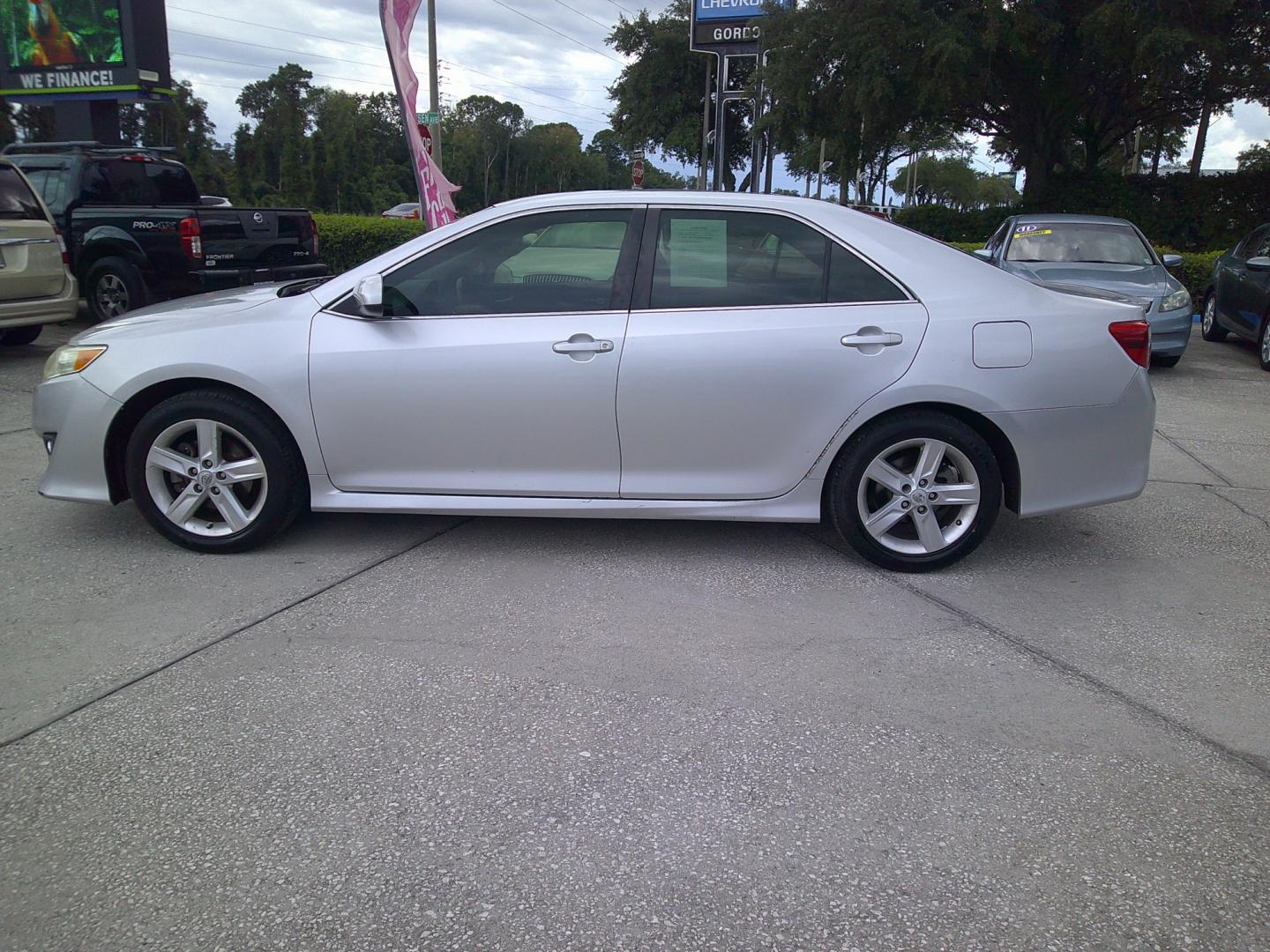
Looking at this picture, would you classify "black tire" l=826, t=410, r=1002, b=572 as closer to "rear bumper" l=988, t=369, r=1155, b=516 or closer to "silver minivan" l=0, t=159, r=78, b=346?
"rear bumper" l=988, t=369, r=1155, b=516

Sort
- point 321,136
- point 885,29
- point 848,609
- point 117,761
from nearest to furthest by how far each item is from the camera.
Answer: point 117,761, point 848,609, point 885,29, point 321,136

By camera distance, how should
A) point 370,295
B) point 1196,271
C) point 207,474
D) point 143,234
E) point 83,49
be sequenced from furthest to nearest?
point 83,49 < point 1196,271 < point 143,234 < point 207,474 < point 370,295

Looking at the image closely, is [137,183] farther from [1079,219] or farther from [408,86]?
[1079,219]

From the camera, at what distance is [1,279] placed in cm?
885

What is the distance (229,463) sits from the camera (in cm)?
462

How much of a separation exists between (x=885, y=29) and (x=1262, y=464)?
15.3 metres

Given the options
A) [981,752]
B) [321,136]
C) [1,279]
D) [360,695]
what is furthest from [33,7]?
[321,136]

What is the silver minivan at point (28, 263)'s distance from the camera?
8906 millimetres

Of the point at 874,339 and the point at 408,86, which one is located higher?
the point at 408,86

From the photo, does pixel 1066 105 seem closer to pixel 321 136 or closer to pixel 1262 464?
pixel 1262 464

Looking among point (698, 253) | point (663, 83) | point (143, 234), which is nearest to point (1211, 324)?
point (698, 253)

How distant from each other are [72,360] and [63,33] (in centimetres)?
1562

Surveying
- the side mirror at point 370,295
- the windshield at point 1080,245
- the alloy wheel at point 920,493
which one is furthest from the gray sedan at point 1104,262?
the side mirror at point 370,295

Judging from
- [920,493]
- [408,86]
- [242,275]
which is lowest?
[920,493]
